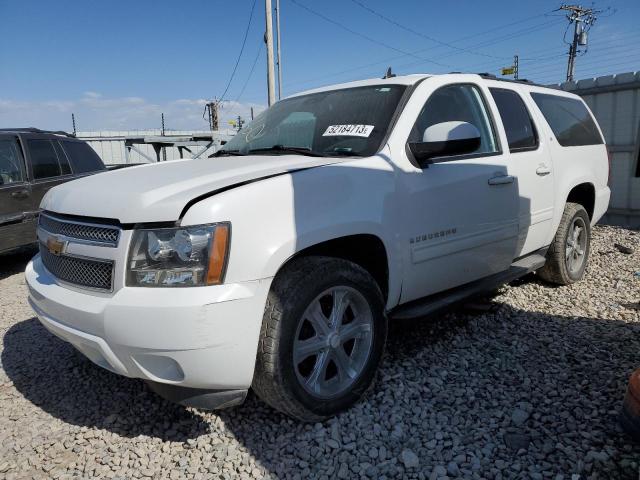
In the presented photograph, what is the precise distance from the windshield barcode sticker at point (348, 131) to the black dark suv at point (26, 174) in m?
4.68

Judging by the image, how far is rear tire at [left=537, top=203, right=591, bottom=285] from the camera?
14.4 feet

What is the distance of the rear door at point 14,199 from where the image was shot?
5.81m

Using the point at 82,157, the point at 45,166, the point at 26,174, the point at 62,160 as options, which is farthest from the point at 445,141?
the point at 82,157

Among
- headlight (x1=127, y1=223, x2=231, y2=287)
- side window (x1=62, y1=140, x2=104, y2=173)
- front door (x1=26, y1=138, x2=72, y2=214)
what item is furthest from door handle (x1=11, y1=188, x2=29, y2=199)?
headlight (x1=127, y1=223, x2=231, y2=287)

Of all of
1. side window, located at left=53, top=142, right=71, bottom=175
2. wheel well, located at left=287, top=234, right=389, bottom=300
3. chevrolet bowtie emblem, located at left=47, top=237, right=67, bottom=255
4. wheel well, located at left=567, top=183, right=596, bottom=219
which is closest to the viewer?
chevrolet bowtie emblem, located at left=47, top=237, right=67, bottom=255

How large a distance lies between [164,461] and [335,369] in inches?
38.3

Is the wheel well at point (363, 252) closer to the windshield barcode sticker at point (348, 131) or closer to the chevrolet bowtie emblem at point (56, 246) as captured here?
the windshield barcode sticker at point (348, 131)

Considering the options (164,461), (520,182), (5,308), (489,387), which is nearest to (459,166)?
(520,182)

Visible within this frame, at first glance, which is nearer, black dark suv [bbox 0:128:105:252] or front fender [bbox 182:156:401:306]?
front fender [bbox 182:156:401:306]

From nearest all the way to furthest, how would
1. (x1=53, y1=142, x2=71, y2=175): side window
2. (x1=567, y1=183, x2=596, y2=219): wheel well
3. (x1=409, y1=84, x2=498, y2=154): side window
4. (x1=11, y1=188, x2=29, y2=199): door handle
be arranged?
1. (x1=409, y1=84, x2=498, y2=154): side window
2. (x1=567, y1=183, x2=596, y2=219): wheel well
3. (x1=11, y1=188, x2=29, y2=199): door handle
4. (x1=53, y1=142, x2=71, y2=175): side window

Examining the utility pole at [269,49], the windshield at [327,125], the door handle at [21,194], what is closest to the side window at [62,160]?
the door handle at [21,194]

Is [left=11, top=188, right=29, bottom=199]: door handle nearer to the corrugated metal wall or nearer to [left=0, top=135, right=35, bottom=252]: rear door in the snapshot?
[left=0, top=135, right=35, bottom=252]: rear door

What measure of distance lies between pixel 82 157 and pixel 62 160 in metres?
0.36

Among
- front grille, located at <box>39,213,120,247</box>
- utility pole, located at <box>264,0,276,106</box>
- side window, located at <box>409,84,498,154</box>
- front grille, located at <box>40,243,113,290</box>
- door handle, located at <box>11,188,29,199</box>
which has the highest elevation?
utility pole, located at <box>264,0,276,106</box>
